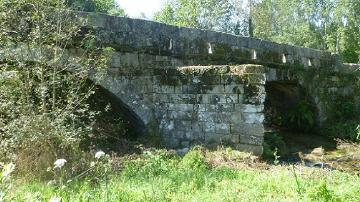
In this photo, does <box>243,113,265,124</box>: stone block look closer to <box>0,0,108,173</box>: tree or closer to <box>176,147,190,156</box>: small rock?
<box>176,147,190,156</box>: small rock

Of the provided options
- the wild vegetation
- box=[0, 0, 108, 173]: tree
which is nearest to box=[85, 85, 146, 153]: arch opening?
box=[0, 0, 108, 173]: tree

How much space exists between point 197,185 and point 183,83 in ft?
11.1

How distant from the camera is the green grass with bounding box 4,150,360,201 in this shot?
4.64m

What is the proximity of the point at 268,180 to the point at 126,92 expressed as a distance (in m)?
3.80

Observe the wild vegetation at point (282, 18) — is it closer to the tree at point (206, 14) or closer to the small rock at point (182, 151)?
the tree at point (206, 14)

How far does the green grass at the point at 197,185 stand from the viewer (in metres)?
4.64

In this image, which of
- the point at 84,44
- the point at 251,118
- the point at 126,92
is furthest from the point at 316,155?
the point at 84,44

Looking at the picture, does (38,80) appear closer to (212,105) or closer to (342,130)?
(212,105)

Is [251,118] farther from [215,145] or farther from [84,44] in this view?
[84,44]

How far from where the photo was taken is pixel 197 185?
5691mm

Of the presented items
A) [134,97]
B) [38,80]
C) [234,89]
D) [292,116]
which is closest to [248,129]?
[234,89]

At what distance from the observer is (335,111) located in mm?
13984

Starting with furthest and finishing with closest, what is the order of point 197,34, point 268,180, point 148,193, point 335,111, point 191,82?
point 335,111 < point 197,34 < point 191,82 < point 268,180 < point 148,193

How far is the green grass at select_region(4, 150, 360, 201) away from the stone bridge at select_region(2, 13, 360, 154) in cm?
108
